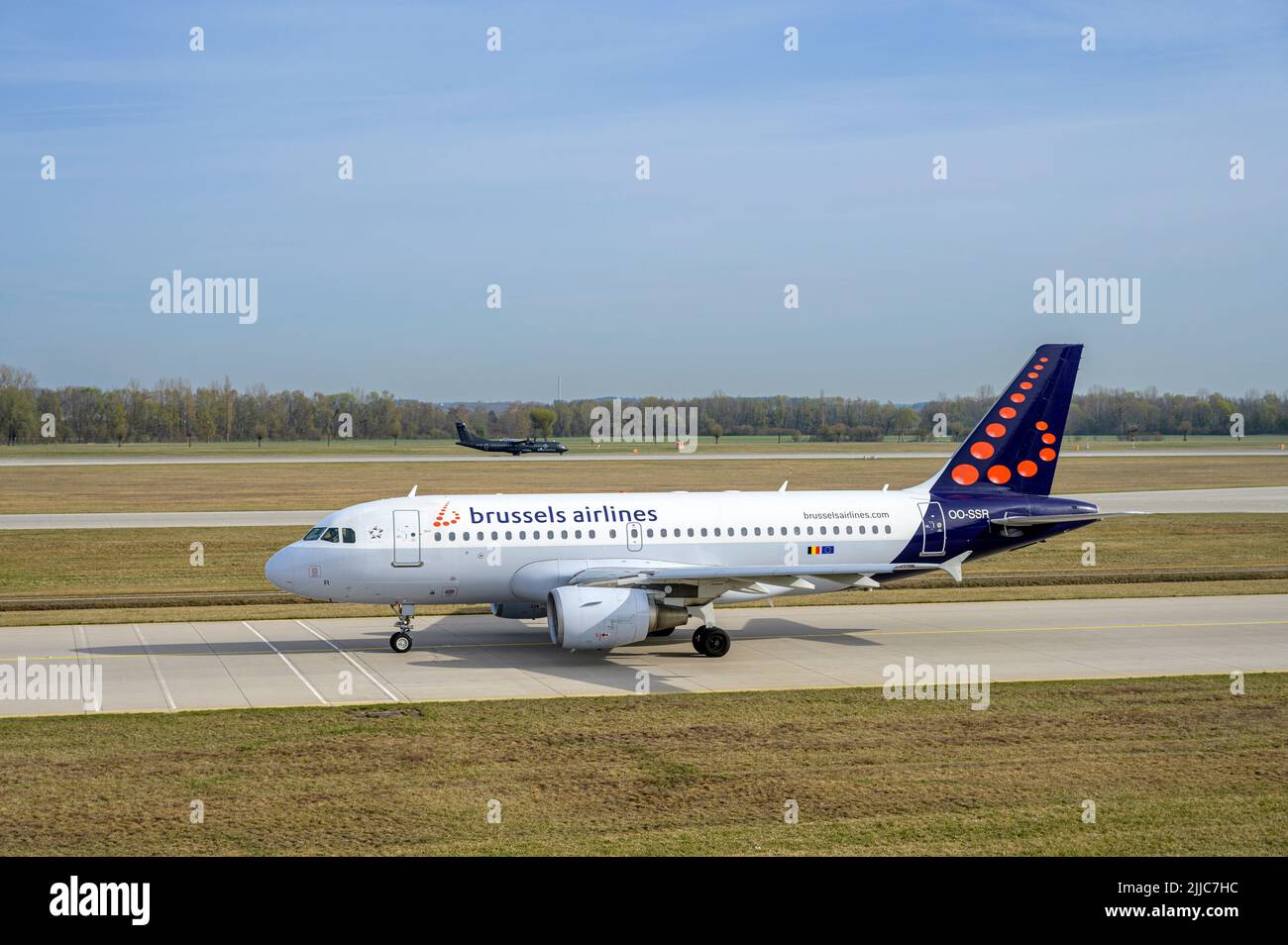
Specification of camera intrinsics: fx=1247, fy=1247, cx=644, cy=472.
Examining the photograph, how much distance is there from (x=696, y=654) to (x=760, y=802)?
1229 cm

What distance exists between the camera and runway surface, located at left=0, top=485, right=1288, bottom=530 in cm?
6019

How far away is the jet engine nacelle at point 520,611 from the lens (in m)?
31.1

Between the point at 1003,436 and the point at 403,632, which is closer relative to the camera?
the point at 403,632

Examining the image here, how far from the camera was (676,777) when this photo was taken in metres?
19.1

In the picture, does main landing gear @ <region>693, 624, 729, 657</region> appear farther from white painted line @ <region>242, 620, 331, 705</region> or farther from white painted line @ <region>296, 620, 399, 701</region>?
white painted line @ <region>242, 620, 331, 705</region>

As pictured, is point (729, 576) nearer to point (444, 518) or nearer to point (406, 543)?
point (444, 518)

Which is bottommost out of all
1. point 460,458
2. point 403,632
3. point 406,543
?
point 403,632

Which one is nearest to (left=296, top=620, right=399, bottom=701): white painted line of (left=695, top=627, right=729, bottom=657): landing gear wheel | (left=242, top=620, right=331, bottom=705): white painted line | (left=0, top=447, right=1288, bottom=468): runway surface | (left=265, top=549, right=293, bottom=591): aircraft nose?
(left=242, top=620, right=331, bottom=705): white painted line

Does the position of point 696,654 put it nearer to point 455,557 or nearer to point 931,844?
point 455,557

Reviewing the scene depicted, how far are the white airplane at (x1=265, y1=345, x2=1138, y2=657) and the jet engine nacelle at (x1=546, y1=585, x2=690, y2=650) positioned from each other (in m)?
0.03

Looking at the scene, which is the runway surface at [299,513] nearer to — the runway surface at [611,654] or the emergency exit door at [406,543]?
the runway surface at [611,654]

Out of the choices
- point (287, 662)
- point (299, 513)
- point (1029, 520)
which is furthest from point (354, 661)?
point (299, 513)

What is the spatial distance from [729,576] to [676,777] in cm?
988

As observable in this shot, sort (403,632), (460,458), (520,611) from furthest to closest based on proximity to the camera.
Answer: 1. (460,458)
2. (520,611)
3. (403,632)
